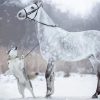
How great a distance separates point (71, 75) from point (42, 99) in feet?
0.79

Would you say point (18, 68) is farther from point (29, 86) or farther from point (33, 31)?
point (33, 31)

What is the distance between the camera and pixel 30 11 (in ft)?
9.97

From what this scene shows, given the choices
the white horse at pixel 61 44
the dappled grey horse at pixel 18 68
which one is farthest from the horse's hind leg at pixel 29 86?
the white horse at pixel 61 44

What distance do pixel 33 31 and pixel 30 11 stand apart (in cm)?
13

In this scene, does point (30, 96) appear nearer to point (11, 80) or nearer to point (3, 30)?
point (11, 80)

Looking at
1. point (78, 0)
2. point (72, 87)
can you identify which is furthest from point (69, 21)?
point (72, 87)

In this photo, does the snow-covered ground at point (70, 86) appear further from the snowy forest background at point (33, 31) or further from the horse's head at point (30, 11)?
the horse's head at point (30, 11)

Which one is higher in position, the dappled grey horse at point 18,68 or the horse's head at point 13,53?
the horse's head at point 13,53

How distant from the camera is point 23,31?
3.06 meters

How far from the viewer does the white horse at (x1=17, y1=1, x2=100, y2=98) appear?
303cm

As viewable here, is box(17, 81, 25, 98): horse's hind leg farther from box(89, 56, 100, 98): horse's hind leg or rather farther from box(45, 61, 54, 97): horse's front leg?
box(89, 56, 100, 98): horse's hind leg

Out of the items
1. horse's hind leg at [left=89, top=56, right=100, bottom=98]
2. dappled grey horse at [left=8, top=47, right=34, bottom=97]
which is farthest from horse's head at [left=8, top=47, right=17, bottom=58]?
horse's hind leg at [left=89, top=56, right=100, bottom=98]

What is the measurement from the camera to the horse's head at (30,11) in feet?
9.95

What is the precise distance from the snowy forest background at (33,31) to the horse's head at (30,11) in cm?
3
